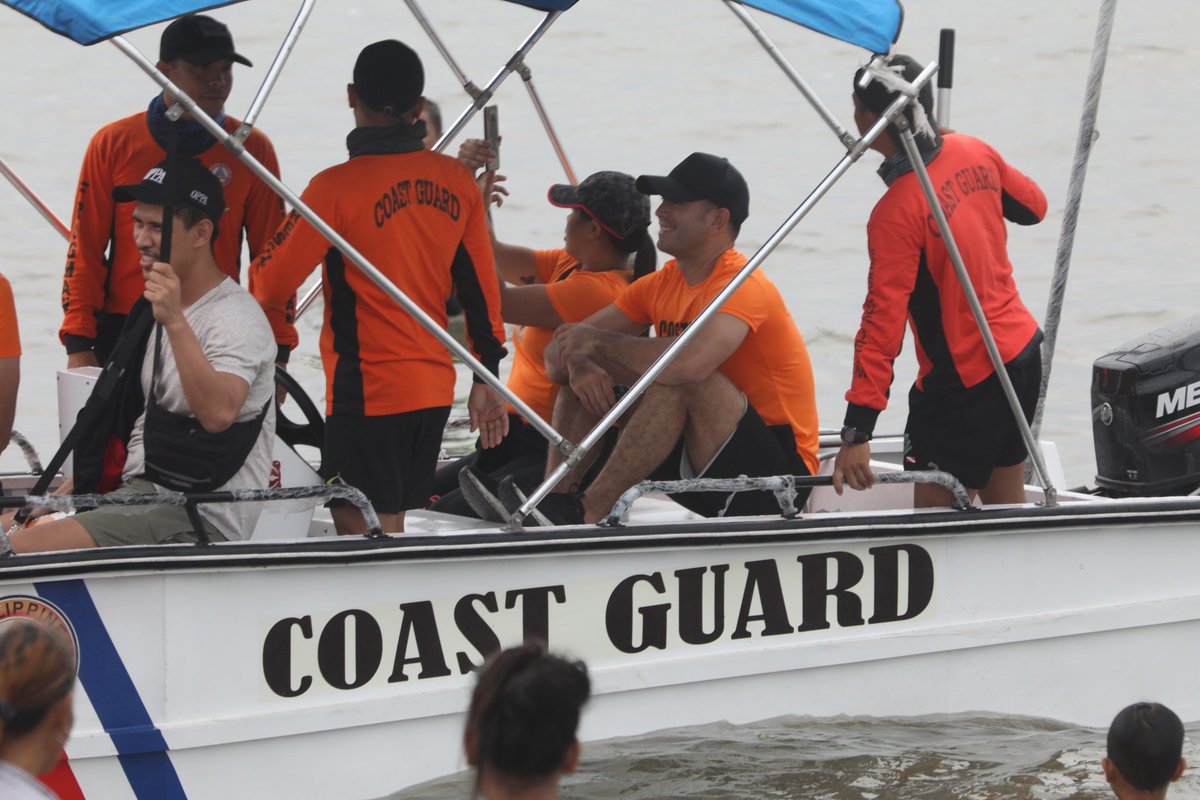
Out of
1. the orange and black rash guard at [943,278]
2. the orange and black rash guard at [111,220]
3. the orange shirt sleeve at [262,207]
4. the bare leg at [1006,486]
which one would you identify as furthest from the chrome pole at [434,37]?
the bare leg at [1006,486]

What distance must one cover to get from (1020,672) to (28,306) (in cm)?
1060

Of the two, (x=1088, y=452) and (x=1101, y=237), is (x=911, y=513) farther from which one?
(x=1101, y=237)

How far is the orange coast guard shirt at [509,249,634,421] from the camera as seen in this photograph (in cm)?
612

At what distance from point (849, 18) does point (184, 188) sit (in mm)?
1852

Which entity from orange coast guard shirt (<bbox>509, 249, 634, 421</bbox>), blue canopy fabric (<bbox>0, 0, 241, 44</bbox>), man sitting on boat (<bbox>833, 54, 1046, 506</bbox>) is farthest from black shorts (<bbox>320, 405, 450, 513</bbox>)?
blue canopy fabric (<bbox>0, 0, 241, 44</bbox>)

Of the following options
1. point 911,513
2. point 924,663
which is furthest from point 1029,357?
point 924,663

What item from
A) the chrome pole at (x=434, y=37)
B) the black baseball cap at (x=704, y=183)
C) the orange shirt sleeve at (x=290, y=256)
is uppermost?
the chrome pole at (x=434, y=37)

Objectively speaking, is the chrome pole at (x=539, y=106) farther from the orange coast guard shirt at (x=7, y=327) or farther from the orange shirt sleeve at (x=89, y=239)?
the orange coast guard shirt at (x=7, y=327)

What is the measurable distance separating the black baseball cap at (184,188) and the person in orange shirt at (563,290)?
1.40 m

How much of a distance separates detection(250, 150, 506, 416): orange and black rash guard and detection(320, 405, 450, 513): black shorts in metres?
0.04

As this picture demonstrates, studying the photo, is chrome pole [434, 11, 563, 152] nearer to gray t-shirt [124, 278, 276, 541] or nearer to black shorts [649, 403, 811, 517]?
black shorts [649, 403, 811, 517]

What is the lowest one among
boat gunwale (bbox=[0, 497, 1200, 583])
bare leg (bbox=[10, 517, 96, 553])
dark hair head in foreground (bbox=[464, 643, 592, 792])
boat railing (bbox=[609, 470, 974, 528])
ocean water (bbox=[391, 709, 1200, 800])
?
ocean water (bbox=[391, 709, 1200, 800])

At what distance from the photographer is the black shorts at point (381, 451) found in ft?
16.5

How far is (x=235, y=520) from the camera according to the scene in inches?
184
